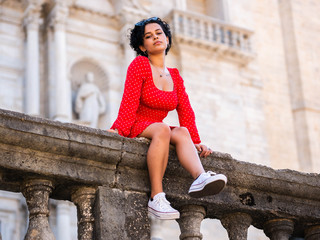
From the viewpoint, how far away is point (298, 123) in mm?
18797

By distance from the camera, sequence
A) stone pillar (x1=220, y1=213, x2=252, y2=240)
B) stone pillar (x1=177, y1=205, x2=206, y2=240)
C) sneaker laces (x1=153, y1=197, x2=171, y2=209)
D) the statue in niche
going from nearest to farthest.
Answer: sneaker laces (x1=153, y1=197, x2=171, y2=209) → stone pillar (x1=177, y1=205, x2=206, y2=240) → stone pillar (x1=220, y1=213, x2=252, y2=240) → the statue in niche

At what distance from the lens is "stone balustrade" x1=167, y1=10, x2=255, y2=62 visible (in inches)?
647

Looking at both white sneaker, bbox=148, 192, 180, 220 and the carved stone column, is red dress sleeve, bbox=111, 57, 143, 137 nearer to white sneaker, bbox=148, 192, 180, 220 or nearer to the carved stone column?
white sneaker, bbox=148, 192, 180, 220

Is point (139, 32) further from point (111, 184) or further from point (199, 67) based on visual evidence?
point (199, 67)

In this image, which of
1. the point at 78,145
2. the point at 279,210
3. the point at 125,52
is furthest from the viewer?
the point at 125,52

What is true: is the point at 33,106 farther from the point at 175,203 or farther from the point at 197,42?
the point at 175,203

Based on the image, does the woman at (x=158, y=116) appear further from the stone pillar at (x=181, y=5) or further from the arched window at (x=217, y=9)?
the arched window at (x=217, y=9)

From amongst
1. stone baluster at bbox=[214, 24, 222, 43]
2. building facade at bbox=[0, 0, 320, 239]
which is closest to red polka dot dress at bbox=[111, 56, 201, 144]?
building facade at bbox=[0, 0, 320, 239]

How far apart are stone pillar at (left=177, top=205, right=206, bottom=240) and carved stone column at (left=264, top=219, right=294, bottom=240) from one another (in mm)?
519

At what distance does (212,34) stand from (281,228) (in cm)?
1259

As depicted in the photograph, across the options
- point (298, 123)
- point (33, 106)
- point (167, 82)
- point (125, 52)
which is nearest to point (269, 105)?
point (298, 123)

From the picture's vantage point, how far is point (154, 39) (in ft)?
15.9

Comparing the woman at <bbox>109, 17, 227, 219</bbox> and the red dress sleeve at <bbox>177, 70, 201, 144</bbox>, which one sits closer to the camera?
the woman at <bbox>109, 17, 227, 219</bbox>

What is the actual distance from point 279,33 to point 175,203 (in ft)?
51.9
